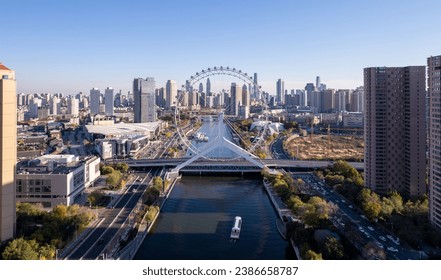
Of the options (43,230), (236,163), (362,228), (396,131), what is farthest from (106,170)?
(396,131)

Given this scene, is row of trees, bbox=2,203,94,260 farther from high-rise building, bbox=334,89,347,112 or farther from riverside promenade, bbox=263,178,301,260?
high-rise building, bbox=334,89,347,112

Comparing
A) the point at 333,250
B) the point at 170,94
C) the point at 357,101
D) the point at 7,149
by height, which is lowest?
the point at 333,250

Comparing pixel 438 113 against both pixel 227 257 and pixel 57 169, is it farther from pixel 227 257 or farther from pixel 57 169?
pixel 57 169

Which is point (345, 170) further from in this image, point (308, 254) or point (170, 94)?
point (170, 94)

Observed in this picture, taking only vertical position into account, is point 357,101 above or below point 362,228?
above

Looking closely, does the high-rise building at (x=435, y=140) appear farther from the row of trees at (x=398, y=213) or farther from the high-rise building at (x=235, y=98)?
the high-rise building at (x=235, y=98)

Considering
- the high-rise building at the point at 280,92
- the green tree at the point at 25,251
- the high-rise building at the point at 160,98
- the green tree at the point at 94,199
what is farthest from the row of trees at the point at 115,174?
the high-rise building at the point at 280,92

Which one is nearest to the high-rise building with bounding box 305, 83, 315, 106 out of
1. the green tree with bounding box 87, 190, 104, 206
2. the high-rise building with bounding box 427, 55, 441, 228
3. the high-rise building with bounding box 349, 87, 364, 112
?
the high-rise building with bounding box 349, 87, 364, 112
